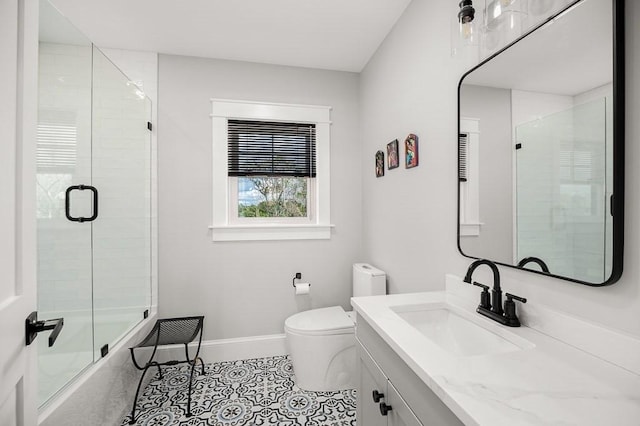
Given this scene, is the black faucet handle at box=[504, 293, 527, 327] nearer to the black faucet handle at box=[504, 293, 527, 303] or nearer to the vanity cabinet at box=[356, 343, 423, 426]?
the black faucet handle at box=[504, 293, 527, 303]

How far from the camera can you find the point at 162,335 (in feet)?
6.44

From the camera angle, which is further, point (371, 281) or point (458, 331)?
point (371, 281)

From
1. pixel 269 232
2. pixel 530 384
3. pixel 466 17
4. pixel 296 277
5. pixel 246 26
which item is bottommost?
pixel 296 277

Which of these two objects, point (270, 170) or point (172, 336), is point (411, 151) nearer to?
point (270, 170)

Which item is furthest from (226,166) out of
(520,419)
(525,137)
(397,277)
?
(520,419)

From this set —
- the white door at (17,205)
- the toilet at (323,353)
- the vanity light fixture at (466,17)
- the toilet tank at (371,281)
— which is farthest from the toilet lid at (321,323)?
the vanity light fixture at (466,17)

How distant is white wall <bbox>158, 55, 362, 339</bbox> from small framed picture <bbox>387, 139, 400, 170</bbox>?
63 cm

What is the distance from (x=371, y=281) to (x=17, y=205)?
1.80 m

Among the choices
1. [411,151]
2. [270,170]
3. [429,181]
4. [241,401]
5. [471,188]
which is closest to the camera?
[471,188]

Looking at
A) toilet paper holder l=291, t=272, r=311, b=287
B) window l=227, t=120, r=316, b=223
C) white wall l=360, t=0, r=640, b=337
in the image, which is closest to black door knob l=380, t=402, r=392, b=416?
white wall l=360, t=0, r=640, b=337

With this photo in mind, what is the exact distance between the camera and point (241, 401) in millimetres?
1811

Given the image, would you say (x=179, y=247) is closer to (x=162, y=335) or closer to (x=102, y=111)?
(x=162, y=335)

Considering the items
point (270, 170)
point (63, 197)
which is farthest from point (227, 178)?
point (63, 197)

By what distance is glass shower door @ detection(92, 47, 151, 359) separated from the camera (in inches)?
65.5
